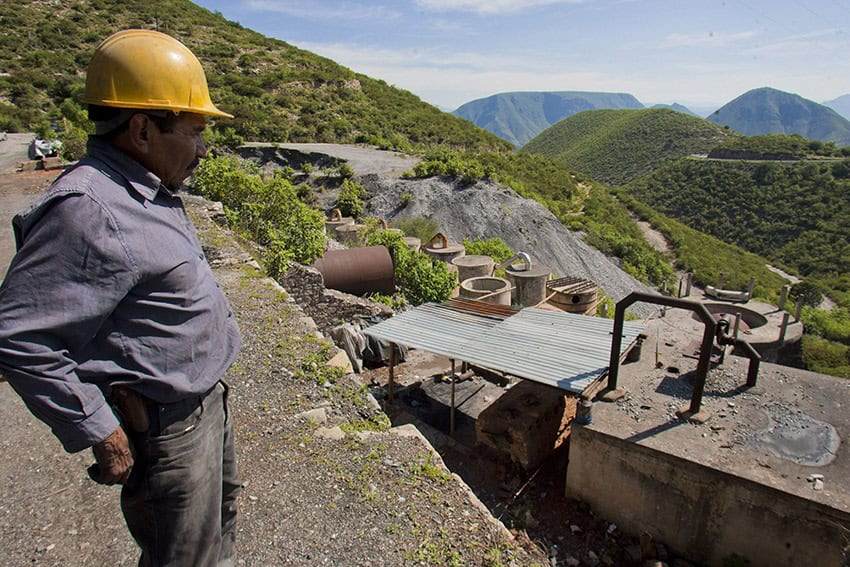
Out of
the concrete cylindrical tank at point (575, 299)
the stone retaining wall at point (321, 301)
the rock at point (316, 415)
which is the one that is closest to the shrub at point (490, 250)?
the concrete cylindrical tank at point (575, 299)

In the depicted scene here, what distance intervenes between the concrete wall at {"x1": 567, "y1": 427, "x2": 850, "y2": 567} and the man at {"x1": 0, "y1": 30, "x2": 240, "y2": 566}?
4.62 metres

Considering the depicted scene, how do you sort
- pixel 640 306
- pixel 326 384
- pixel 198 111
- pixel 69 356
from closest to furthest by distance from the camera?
pixel 69 356, pixel 198 111, pixel 326 384, pixel 640 306

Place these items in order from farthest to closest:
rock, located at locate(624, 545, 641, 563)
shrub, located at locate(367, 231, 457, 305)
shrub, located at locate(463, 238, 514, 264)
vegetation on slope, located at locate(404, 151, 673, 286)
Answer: vegetation on slope, located at locate(404, 151, 673, 286)
shrub, located at locate(463, 238, 514, 264)
shrub, located at locate(367, 231, 457, 305)
rock, located at locate(624, 545, 641, 563)

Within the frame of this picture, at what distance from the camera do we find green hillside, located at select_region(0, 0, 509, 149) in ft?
93.6

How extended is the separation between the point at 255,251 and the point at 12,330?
7996 millimetres

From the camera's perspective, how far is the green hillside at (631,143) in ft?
203

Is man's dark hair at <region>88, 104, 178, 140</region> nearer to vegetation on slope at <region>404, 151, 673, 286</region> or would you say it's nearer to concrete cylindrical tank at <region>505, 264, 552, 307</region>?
concrete cylindrical tank at <region>505, 264, 552, 307</region>

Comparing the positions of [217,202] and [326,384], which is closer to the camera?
[326,384]

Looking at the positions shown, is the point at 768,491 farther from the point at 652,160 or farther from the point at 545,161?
the point at 652,160

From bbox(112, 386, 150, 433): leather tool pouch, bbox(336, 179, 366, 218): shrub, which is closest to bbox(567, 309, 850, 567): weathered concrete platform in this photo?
bbox(112, 386, 150, 433): leather tool pouch

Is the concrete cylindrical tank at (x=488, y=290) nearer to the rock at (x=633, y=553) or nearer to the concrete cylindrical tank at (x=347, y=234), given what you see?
the concrete cylindrical tank at (x=347, y=234)

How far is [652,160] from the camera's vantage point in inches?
2446

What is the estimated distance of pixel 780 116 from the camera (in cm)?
15850

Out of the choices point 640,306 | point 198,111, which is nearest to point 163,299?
point 198,111
